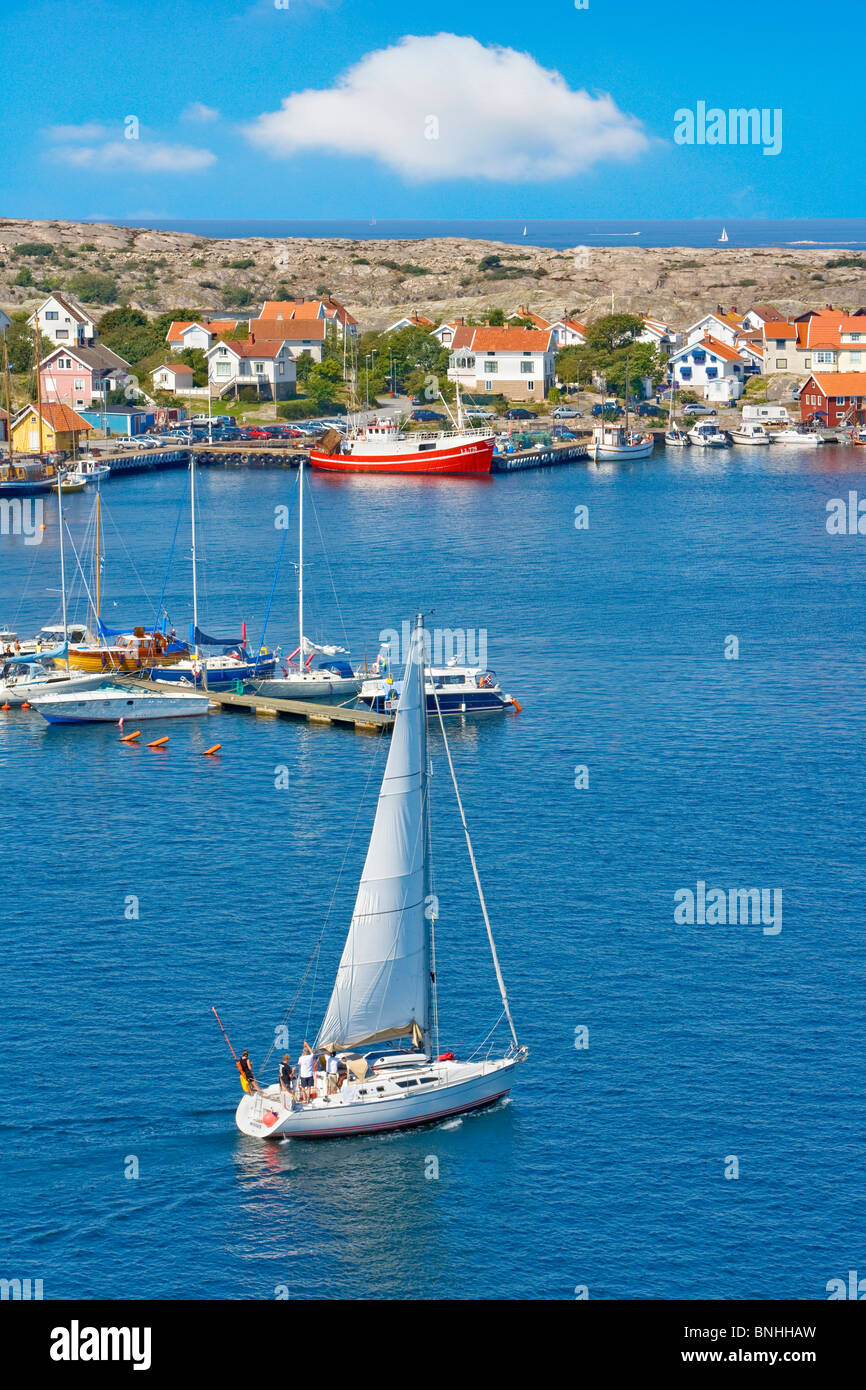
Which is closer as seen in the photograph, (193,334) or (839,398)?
(839,398)

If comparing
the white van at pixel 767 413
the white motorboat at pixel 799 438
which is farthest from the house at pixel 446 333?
the white motorboat at pixel 799 438

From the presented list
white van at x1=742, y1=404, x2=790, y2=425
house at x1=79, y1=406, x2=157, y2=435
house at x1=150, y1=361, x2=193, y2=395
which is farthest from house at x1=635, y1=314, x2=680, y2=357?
house at x1=79, y1=406, x2=157, y2=435

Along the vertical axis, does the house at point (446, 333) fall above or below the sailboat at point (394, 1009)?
above

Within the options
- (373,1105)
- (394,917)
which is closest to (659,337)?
(394,917)

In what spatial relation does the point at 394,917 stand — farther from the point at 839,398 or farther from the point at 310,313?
the point at 310,313

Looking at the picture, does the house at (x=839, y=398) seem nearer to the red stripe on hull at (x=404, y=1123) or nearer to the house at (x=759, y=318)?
the house at (x=759, y=318)
